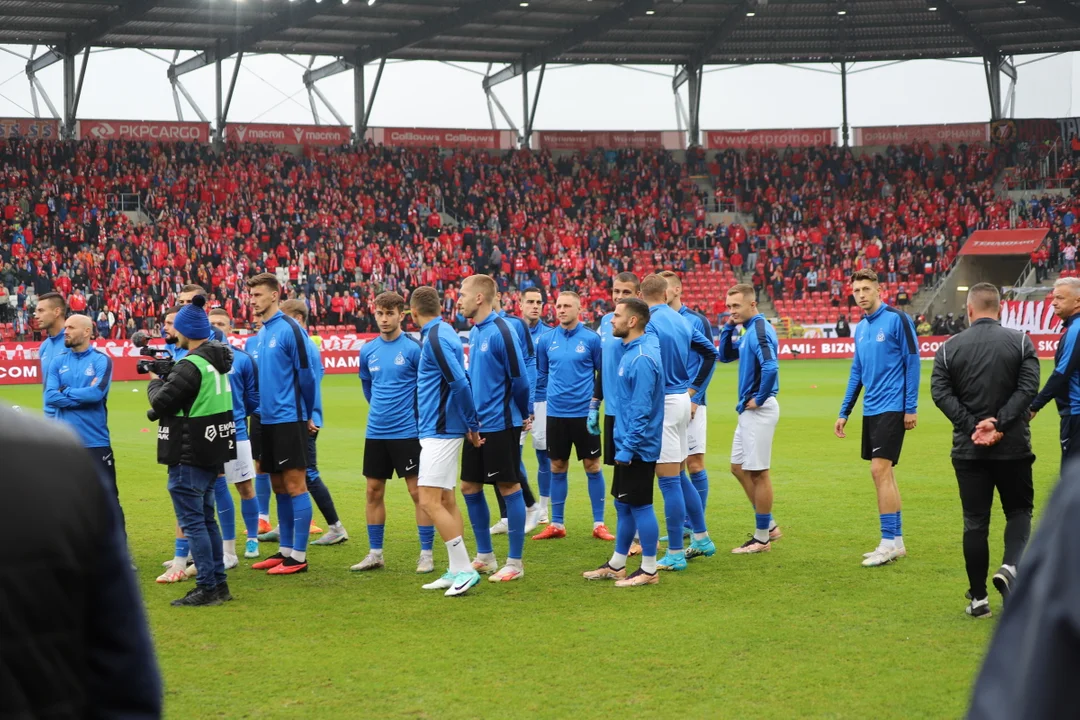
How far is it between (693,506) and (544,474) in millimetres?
2102

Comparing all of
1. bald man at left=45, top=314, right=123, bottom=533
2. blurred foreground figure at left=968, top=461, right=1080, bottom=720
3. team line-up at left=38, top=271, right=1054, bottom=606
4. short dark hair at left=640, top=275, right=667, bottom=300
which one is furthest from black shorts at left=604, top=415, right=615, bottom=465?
blurred foreground figure at left=968, top=461, right=1080, bottom=720

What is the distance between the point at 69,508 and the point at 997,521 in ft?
32.6

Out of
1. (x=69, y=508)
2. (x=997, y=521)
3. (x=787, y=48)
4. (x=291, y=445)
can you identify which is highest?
(x=787, y=48)

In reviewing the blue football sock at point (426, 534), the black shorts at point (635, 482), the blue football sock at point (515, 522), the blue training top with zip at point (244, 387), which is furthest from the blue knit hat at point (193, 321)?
the black shorts at point (635, 482)

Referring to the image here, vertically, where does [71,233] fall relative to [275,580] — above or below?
above

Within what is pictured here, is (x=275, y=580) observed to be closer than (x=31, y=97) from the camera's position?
Yes

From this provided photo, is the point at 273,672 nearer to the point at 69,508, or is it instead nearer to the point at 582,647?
the point at 582,647

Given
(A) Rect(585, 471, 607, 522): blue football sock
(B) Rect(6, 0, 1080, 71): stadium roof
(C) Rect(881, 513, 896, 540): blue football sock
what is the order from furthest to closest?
1. (B) Rect(6, 0, 1080, 71): stadium roof
2. (A) Rect(585, 471, 607, 522): blue football sock
3. (C) Rect(881, 513, 896, 540): blue football sock

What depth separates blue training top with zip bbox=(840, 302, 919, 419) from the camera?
8562mm

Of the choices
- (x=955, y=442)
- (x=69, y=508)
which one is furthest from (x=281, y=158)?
(x=69, y=508)

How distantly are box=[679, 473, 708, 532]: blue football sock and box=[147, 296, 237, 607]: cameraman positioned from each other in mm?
3716

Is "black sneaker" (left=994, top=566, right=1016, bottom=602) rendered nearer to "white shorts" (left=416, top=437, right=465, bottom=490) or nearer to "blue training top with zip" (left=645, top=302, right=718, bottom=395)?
"blue training top with zip" (left=645, top=302, right=718, bottom=395)

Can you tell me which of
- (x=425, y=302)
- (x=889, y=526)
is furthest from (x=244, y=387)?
(x=889, y=526)

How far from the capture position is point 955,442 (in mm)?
7195
